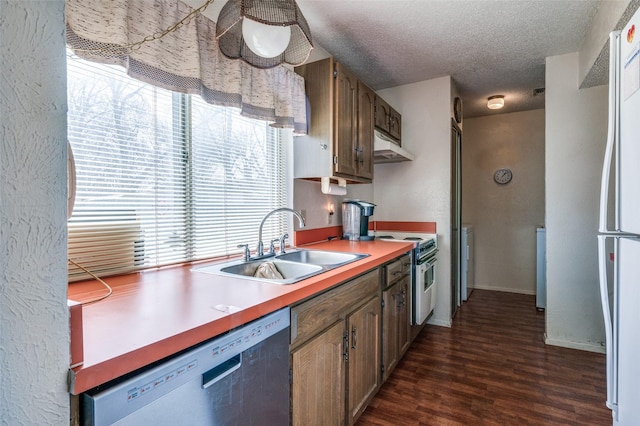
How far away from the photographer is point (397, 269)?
2.19 meters

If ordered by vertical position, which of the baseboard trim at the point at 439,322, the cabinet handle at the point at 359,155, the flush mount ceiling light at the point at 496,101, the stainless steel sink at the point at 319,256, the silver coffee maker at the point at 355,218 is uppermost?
the flush mount ceiling light at the point at 496,101

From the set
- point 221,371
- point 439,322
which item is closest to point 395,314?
point 439,322

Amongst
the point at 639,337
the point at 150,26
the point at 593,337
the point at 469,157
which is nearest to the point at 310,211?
the point at 150,26

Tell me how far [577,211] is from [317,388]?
2.67 meters

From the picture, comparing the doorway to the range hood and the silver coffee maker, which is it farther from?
the silver coffee maker

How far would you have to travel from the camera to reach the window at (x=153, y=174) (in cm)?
123

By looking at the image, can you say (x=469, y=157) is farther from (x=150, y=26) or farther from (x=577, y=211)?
(x=150, y=26)

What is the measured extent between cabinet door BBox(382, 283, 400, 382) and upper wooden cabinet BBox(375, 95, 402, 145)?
1.49m

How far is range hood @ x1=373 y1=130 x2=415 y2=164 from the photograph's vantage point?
2699mm

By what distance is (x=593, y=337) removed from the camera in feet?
8.65

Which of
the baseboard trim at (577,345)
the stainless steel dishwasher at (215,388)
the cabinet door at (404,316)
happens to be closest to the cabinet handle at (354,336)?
the stainless steel dishwasher at (215,388)

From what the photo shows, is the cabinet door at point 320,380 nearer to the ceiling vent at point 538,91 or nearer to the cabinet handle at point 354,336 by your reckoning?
the cabinet handle at point 354,336

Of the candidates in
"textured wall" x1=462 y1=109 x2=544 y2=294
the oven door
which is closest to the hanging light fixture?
the oven door

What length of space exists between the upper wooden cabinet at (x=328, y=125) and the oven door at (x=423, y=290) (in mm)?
954
